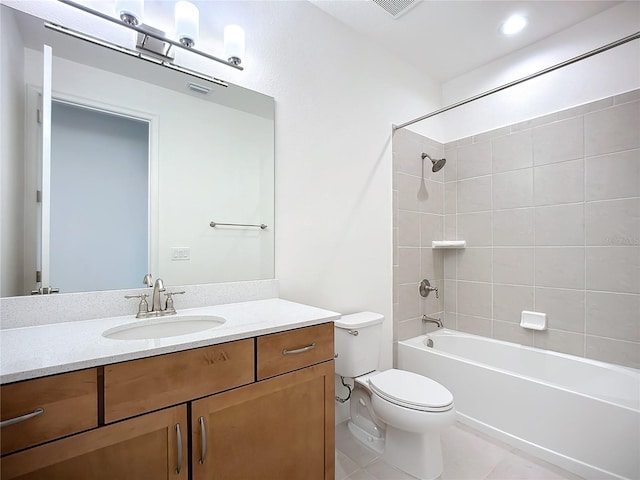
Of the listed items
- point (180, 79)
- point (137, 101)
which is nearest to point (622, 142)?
point (180, 79)

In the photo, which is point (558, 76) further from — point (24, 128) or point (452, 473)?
point (24, 128)

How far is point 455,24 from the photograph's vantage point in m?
2.12

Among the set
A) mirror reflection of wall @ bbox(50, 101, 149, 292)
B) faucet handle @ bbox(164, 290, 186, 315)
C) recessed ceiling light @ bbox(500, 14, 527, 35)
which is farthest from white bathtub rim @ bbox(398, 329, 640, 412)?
recessed ceiling light @ bbox(500, 14, 527, 35)

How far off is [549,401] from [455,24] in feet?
7.80

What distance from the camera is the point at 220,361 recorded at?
1.00 meters

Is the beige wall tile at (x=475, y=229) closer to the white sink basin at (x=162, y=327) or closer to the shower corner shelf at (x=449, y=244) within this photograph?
the shower corner shelf at (x=449, y=244)

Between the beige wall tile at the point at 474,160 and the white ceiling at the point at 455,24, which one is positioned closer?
the white ceiling at the point at 455,24

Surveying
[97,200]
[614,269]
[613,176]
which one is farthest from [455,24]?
[97,200]

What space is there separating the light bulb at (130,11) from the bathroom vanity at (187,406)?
1.16 m

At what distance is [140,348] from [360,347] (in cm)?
128

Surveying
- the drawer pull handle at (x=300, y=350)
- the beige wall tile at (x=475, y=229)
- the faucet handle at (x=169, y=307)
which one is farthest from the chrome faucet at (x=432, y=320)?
the faucet handle at (x=169, y=307)

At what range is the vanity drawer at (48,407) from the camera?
0.70 m

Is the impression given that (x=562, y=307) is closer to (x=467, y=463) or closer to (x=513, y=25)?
(x=467, y=463)

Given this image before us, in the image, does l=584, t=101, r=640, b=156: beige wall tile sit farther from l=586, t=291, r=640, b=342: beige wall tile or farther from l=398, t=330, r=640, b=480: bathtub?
l=398, t=330, r=640, b=480: bathtub
